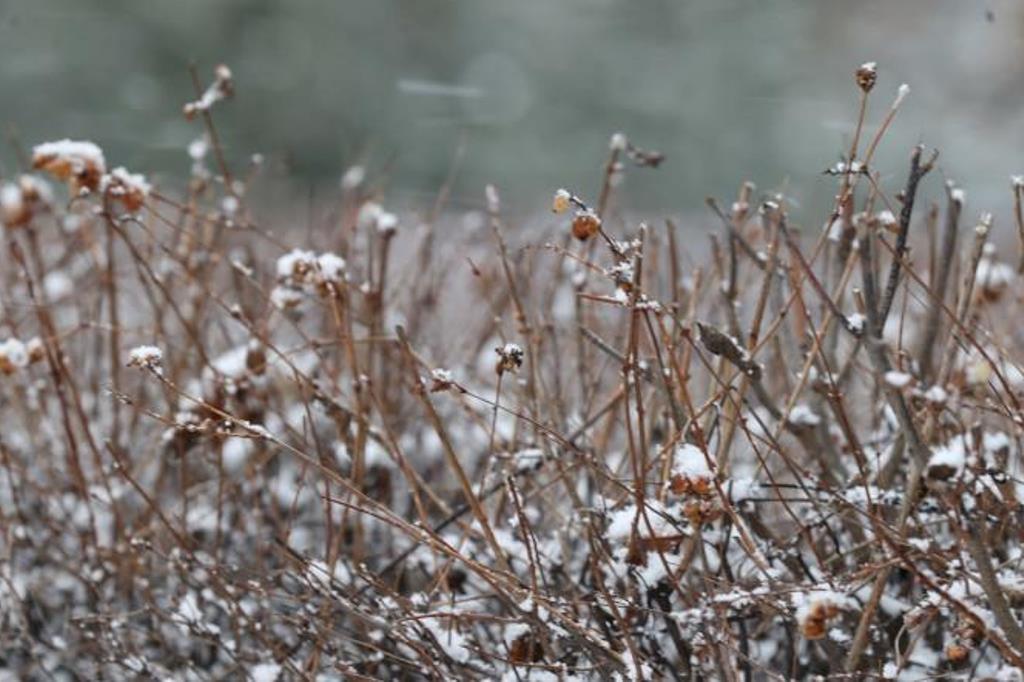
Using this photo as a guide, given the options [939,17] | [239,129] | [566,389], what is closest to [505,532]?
[566,389]

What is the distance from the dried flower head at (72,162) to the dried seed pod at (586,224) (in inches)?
42.9

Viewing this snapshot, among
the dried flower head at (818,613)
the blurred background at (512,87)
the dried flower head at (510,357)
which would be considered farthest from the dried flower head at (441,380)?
the blurred background at (512,87)

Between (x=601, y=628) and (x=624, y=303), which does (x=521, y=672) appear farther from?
(x=624, y=303)

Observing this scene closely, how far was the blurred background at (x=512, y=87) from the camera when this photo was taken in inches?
616

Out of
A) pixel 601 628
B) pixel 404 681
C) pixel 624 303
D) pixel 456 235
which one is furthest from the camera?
pixel 456 235

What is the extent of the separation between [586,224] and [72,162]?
1.13 m

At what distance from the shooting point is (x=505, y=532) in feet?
9.70

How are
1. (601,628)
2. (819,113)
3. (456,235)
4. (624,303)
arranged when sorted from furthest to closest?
(819,113) → (456,235) → (601,628) → (624,303)

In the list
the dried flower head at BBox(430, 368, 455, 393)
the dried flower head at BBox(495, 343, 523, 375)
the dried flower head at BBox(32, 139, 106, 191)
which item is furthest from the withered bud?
the dried flower head at BBox(32, 139, 106, 191)

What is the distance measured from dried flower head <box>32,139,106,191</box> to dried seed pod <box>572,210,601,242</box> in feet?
3.57

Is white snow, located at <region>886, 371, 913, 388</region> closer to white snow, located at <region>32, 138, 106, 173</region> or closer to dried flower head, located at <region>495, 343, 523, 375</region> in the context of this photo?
dried flower head, located at <region>495, 343, 523, 375</region>

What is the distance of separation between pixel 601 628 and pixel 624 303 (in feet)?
2.10

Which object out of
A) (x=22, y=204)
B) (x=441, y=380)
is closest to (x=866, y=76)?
(x=441, y=380)

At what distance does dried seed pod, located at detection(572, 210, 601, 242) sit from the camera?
7.07ft
